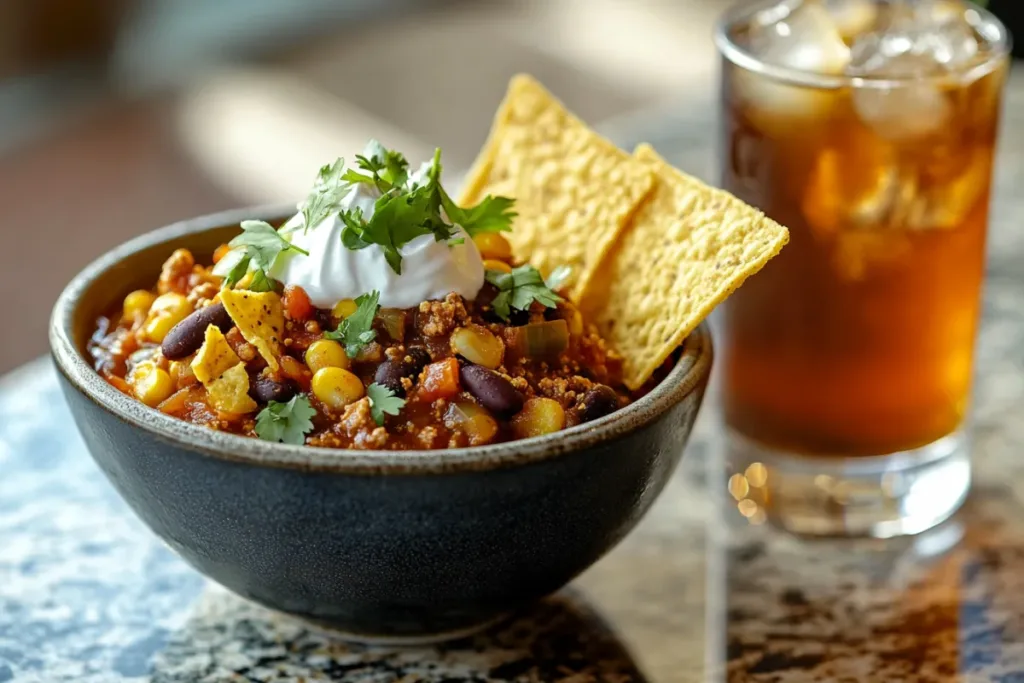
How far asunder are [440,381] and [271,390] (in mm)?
218

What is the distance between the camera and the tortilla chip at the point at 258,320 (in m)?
1.84

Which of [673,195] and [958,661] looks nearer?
[958,661]

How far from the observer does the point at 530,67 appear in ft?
25.5

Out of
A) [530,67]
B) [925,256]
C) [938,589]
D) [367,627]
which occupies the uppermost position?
[925,256]

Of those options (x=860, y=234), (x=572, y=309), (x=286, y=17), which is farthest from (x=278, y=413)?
(x=286, y=17)

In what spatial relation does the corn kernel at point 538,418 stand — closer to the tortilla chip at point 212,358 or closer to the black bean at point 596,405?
the black bean at point 596,405

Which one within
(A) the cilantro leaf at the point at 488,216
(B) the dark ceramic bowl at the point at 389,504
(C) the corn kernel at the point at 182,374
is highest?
(A) the cilantro leaf at the point at 488,216

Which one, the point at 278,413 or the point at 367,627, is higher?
the point at 278,413

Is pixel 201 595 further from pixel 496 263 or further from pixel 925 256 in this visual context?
pixel 925 256

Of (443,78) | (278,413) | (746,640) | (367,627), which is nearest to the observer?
(278,413)

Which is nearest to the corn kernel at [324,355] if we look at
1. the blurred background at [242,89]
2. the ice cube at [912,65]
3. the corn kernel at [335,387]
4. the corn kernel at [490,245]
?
the corn kernel at [335,387]

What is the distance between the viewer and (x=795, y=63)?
2.24 meters

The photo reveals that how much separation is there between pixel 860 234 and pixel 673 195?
0.31m

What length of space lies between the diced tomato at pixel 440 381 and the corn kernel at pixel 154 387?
1.10 ft
